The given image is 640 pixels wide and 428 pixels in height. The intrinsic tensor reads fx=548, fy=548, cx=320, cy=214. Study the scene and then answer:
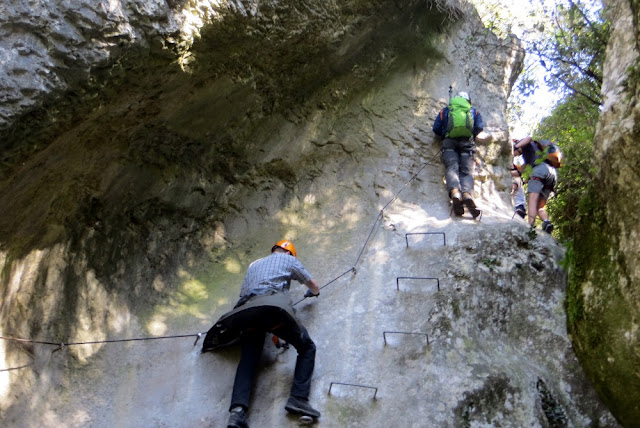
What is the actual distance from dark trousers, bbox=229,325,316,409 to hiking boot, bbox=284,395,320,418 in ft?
0.15

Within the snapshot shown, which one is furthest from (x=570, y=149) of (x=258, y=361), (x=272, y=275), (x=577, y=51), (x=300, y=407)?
(x=300, y=407)

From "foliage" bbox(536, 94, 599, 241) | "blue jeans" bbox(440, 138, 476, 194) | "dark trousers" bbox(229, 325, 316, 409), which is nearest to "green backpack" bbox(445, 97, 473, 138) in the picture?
"blue jeans" bbox(440, 138, 476, 194)

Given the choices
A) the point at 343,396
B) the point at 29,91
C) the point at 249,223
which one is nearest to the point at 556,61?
the point at 249,223

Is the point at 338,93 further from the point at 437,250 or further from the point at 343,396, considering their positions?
the point at 343,396

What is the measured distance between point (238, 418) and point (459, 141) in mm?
5279

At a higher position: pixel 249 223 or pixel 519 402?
pixel 249 223

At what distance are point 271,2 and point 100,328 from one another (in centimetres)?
430

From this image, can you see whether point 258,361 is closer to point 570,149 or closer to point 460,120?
point 460,120

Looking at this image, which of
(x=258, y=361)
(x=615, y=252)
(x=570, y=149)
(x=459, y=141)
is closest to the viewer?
(x=615, y=252)

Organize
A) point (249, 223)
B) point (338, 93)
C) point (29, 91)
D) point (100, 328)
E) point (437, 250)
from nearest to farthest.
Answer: point (29, 91) → point (100, 328) → point (437, 250) → point (249, 223) → point (338, 93)

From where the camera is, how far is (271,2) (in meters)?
6.54

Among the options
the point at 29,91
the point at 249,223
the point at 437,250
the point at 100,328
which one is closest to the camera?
the point at 29,91

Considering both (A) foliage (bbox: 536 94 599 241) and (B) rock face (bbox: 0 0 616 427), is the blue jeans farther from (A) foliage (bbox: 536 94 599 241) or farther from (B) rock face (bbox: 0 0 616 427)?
(A) foliage (bbox: 536 94 599 241)

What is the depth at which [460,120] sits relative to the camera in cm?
822
